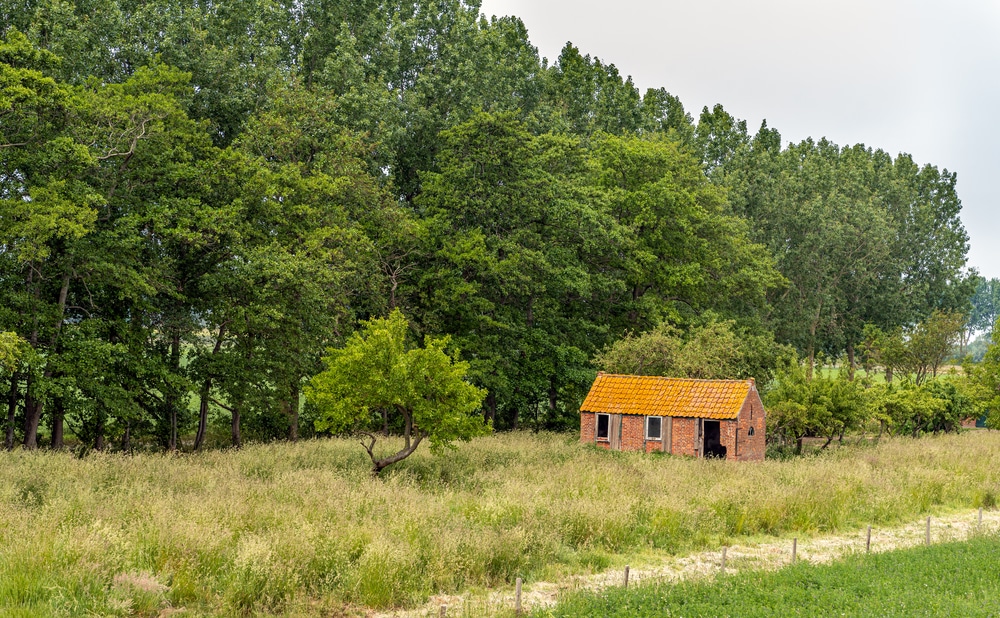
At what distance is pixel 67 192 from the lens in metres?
30.2

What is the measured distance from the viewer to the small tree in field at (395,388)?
26609mm

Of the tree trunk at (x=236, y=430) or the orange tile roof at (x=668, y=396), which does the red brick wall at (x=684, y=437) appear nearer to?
the orange tile roof at (x=668, y=396)

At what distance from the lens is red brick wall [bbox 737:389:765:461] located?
1403 inches

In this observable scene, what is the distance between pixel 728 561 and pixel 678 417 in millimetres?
17053

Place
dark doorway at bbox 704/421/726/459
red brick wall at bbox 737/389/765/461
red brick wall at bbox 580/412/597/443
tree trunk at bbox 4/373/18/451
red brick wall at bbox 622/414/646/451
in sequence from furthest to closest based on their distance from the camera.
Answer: red brick wall at bbox 580/412/597/443 → dark doorway at bbox 704/421/726/459 → red brick wall at bbox 622/414/646/451 → red brick wall at bbox 737/389/765/461 → tree trunk at bbox 4/373/18/451

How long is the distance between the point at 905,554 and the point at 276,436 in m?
30.3

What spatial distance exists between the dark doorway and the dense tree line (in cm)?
870

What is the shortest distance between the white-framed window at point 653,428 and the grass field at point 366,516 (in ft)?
10.2

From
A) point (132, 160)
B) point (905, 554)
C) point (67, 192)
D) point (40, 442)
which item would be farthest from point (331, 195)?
point (905, 554)

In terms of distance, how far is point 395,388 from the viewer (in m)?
26.6

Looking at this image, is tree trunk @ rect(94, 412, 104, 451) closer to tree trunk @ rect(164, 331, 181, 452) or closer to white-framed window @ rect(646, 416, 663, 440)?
tree trunk @ rect(164, 331, 181, 452)

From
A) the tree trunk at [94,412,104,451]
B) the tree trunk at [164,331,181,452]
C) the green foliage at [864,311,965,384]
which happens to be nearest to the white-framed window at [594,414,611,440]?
the tree trunk at [164,331,181,452]

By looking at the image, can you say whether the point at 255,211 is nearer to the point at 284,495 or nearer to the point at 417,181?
the point at 417,181

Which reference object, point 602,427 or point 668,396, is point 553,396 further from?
point 668,396
